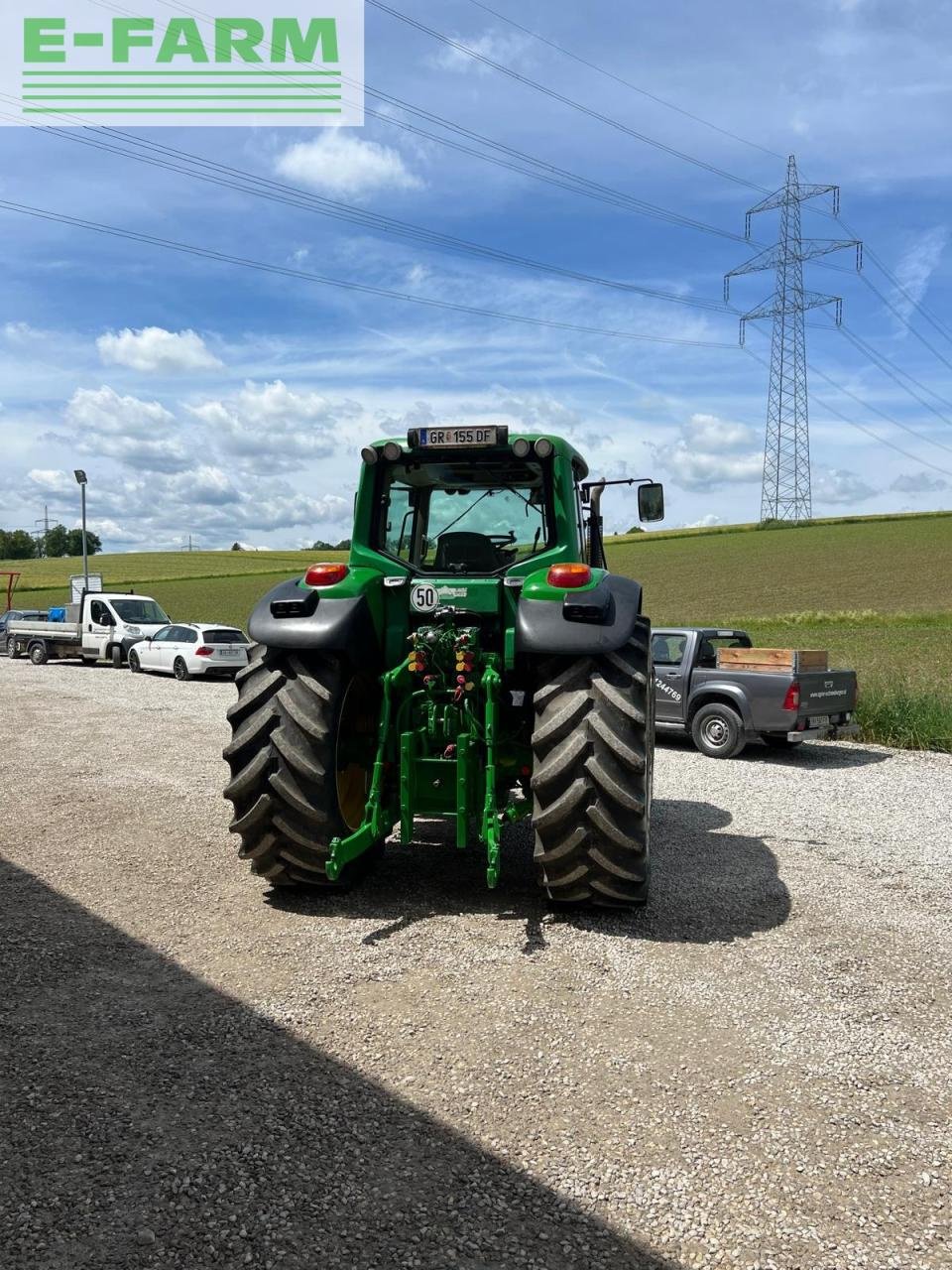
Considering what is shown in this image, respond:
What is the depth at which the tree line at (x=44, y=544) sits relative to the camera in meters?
113

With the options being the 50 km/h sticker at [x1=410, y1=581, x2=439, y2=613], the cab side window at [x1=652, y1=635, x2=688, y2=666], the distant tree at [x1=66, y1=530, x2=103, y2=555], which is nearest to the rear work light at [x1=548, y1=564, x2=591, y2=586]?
the 50 km/h sticker at [x1=410, y1=581, x2=439, y2=613]

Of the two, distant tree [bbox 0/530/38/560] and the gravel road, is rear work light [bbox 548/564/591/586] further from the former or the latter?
distant tree [bbox 0/530/38/560]

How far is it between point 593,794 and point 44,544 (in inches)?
4838

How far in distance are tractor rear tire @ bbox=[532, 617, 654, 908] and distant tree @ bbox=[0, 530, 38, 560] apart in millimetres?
119542

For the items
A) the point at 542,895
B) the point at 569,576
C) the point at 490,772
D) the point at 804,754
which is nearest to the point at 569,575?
the point at 569,576

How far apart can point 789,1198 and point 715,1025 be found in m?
1.15

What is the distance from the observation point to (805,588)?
139ft

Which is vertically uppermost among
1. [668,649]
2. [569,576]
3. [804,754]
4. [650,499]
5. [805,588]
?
[805,588]

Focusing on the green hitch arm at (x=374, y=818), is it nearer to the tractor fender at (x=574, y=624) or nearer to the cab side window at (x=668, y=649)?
the tractor fender at (x=574, y=624)

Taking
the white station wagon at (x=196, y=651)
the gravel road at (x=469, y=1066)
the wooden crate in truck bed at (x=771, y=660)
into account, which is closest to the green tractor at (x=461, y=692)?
the gravel road at (x=469, y=1066)

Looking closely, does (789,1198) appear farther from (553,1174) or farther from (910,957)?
(910,957)

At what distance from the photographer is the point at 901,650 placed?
22.1m

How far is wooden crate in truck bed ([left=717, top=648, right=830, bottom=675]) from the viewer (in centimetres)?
1167

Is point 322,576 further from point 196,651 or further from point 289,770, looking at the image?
point 196,651
